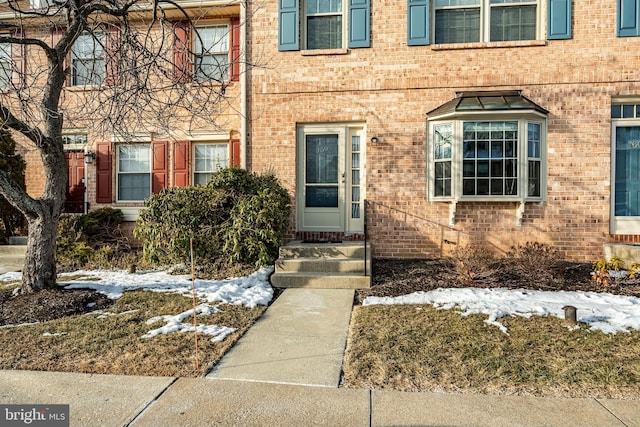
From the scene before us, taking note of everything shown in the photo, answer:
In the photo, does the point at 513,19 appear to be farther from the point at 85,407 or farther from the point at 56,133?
the point at 85,407

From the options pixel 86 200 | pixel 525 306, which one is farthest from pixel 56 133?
pixel 525 306

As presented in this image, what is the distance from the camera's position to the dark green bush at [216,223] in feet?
22.6

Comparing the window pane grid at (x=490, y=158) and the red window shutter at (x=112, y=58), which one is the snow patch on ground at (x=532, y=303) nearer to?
the window pane grid at (x=490, y=158)

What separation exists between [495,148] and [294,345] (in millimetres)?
5500

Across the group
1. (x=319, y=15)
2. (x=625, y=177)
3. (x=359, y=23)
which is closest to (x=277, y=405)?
(x=359, y=23)

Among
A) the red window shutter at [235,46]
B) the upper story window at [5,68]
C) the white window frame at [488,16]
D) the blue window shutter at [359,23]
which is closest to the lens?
the upper story window at [5,68]

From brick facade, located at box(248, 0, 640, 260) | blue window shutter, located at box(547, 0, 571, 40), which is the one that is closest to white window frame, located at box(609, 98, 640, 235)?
brick facade, located at box(248, 0, 640, 260)

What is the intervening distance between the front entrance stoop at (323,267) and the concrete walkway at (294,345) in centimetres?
57

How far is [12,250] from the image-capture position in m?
8.51

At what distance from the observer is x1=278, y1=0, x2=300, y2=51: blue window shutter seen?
808 cm

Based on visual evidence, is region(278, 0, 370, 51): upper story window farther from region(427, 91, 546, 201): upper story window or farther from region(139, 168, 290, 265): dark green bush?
region(139, 168, 290, 265): dark green bush

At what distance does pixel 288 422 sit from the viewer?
8.63 ft

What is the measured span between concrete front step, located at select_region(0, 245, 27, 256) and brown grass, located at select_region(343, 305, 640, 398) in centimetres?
772

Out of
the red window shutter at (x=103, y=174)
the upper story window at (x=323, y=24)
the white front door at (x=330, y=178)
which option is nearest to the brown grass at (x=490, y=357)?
the white front door at (x=330, y=178)
